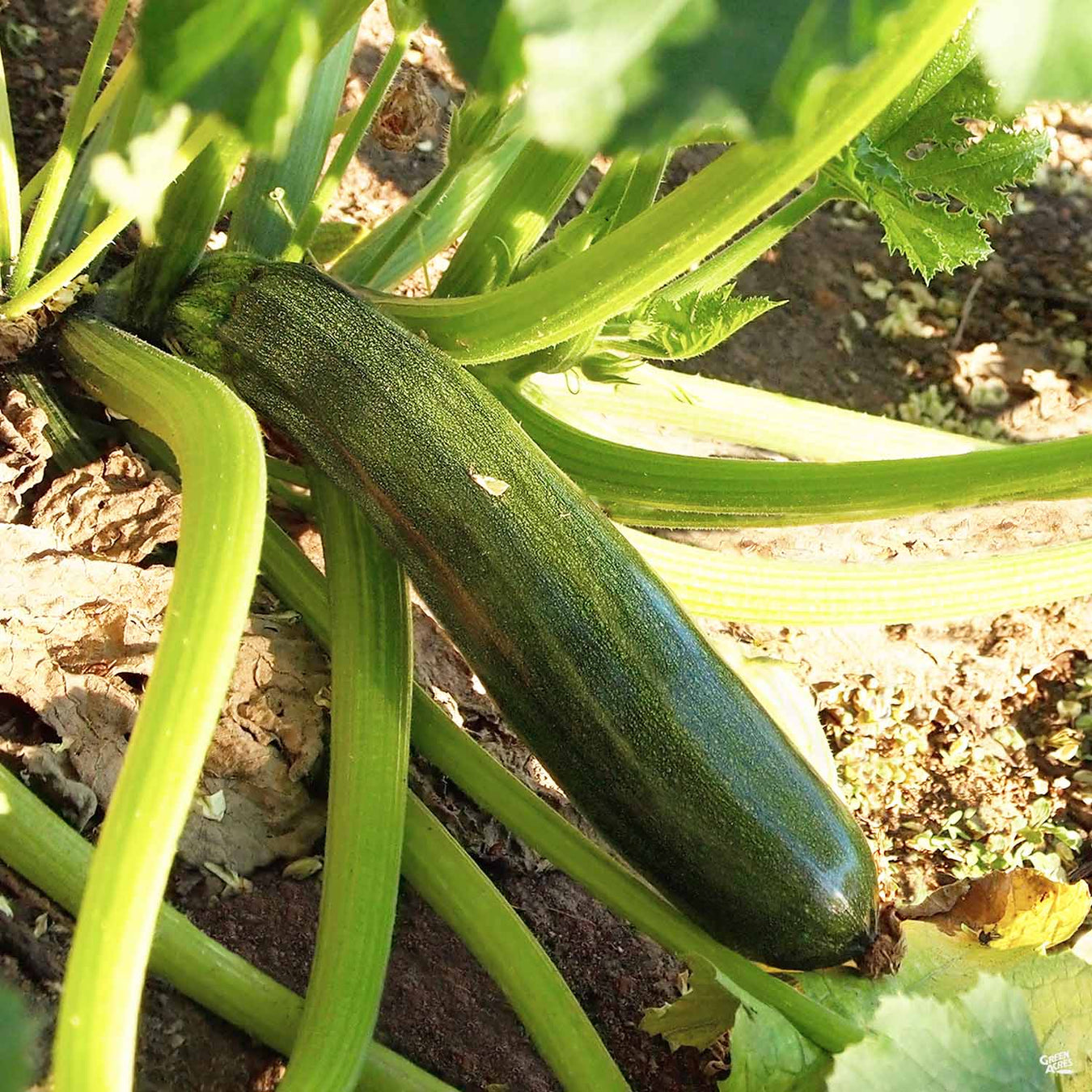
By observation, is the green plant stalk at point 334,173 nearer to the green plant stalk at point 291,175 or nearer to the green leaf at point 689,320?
the green plant stalk at point 291,175

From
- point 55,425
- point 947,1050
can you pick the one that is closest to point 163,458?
point 55,425

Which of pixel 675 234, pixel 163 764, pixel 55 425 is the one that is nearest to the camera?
pixel 163 764

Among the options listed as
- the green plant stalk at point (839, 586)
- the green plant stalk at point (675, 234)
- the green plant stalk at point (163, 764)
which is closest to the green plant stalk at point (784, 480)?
the green plant stalk at point (839, 586)

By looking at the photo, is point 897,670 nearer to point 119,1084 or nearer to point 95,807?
point 95,807

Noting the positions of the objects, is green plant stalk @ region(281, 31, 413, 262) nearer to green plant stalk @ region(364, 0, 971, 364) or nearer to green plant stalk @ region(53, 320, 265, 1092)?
green plant stalk @ region(364, 0, 971, 364)

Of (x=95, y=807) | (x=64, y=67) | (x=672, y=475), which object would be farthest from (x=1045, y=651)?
(x=64, y=67)

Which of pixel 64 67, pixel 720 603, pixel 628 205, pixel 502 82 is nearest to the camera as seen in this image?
pixel 502 82

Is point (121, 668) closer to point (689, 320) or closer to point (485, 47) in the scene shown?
point (689, 320)
